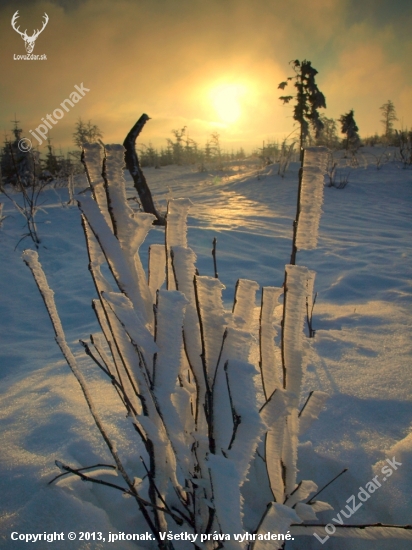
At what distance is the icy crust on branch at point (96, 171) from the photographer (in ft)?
1.91

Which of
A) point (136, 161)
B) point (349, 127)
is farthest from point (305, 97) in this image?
point (136, 161)

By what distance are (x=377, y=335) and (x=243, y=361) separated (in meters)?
1.52

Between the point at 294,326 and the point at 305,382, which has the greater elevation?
the point at 294,326

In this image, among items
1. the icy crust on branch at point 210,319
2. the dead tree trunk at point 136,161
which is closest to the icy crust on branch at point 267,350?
the icy crust on branch at point 210,319

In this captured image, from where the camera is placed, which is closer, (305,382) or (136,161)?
(305,382)

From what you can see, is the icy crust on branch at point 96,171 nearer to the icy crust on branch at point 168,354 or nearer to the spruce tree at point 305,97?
the icy crust on branch at point 168,354

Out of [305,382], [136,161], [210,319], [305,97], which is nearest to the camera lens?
[210,319]

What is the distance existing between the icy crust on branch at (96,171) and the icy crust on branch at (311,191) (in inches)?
14.4

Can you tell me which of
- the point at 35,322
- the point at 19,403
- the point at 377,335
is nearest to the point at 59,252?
the point at 35,322

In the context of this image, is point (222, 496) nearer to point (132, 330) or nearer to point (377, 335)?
point (132, 330)

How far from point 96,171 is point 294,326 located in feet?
1.62

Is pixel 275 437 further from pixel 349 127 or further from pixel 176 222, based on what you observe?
pixel 349 127

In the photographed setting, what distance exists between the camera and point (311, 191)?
24.4 inches

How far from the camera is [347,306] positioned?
235cm
